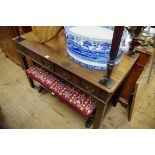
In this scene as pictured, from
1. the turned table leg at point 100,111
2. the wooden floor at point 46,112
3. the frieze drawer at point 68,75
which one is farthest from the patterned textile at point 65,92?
the wooden floor at point 46,112

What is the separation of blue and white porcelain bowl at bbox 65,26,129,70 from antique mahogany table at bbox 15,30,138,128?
0.06 m

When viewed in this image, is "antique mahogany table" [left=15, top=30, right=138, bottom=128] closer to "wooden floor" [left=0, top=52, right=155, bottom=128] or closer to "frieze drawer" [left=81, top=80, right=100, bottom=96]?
"frieze drawer" [left=81, top=80, right=100, bottom=96]

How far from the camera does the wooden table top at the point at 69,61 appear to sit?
0.92 m

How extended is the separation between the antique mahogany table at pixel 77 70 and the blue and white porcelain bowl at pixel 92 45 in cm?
6

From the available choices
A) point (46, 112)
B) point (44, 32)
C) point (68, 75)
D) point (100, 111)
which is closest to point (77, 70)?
point (68, 75)

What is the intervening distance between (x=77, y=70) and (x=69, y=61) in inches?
4.7

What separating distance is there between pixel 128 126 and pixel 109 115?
0.21 metres

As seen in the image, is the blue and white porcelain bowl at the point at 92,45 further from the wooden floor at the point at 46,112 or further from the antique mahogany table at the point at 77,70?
the wooden floor at the point at 46,112

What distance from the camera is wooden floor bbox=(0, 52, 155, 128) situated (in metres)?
1.46

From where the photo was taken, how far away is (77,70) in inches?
38.4

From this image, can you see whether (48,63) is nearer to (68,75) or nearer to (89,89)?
(68,75)

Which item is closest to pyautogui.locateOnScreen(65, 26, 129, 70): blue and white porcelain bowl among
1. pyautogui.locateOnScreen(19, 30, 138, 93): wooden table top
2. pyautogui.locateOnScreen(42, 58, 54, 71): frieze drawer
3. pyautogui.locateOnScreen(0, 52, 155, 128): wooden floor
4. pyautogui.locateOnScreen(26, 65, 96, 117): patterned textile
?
pyautogui.locateOnScreen(19, 30, 138, 93): wooden table top

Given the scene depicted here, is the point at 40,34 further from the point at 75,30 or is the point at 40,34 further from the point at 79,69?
the point at 79,69
